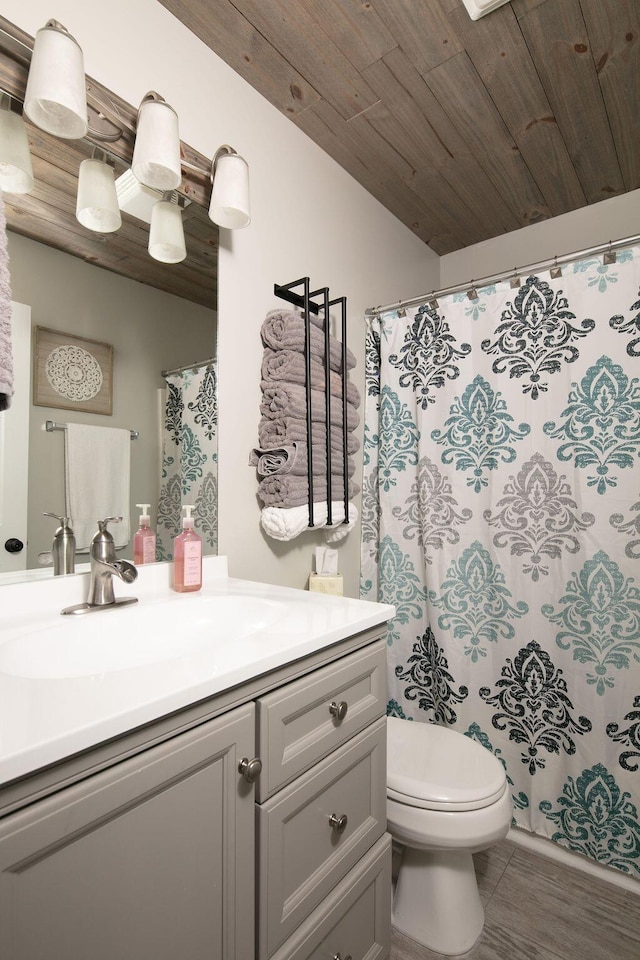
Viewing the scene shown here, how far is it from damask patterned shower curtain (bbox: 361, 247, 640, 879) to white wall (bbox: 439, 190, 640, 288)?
474mm

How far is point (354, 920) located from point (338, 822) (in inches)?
9.8

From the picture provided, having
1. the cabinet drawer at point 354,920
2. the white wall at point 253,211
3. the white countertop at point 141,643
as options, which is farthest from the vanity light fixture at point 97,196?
the cabinet drawer at point 354,920

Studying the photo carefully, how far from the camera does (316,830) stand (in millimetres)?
884

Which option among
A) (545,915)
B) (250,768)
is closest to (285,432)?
(250,768)

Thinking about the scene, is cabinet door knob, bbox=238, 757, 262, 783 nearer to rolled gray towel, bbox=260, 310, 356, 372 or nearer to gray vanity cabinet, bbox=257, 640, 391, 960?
gray vanity cabinet, bbox=257, 640, 391, 960

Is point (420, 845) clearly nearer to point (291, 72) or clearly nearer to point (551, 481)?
point (551, 481)

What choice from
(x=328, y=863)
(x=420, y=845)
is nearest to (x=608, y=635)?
(x=420, y=845)

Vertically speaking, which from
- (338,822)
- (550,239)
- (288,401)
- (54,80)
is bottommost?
(338,822)

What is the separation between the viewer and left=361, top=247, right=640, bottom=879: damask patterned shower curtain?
145cm

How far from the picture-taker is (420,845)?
1.20m

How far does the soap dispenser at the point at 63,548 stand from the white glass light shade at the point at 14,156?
2.20 feet

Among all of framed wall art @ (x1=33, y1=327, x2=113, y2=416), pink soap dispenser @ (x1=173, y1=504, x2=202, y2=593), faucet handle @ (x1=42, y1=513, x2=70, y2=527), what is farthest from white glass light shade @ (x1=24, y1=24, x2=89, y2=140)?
pink soap dispenser @ (x1=173, y1=504, x2=202, y2=593)

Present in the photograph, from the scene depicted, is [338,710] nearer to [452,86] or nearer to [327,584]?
[327,584]

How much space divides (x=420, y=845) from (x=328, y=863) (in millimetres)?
408
